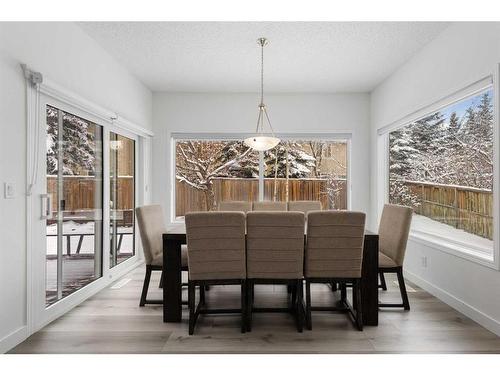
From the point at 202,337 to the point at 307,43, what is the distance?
2.87m

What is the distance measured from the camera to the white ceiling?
328cm

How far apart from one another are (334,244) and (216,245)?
872 millimetres

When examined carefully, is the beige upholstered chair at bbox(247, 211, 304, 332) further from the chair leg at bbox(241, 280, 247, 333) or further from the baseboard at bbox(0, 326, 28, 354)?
the baseboard at bbox(0, 326, 28, 354)

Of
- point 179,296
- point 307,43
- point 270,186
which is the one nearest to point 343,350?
point 179,296

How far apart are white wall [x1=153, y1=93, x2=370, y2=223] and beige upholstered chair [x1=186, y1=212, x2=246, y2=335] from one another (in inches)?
124

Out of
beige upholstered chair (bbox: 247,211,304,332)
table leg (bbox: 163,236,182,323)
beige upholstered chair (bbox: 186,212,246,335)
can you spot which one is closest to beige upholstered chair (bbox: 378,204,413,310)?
beige upholstered chair (bbox: 247,211,304,332)

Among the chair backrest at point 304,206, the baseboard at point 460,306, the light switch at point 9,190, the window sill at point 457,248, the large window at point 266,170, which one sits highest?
the large window at point 266,170

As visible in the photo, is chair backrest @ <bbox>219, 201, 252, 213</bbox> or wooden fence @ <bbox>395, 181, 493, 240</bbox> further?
chair backrest @ <bbox>219, 201, 252, 213</bbox>

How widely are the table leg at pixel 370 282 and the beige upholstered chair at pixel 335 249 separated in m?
0.14

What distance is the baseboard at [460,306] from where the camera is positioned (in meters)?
2.67

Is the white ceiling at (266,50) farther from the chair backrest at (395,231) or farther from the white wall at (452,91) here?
the chair backrest at (395,231)

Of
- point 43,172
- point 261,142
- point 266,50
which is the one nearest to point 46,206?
point 43,172

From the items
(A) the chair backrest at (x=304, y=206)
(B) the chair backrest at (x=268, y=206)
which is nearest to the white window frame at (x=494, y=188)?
(A) the chair backrest at (x=304, y=206)
